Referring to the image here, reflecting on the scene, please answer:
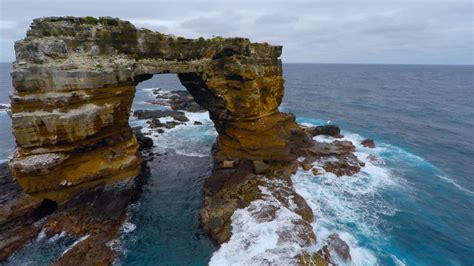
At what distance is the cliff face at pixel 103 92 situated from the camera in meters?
17.8

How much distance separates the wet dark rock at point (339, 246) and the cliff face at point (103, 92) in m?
9.66

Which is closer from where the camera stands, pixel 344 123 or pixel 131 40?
pixel 131 40

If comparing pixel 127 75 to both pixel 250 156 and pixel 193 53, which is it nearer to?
pixel 193 53

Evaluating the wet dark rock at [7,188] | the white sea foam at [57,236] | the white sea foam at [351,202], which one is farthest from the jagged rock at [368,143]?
the wet dark rock at [7,188]

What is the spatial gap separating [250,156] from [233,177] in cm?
319

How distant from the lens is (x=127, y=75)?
20344 millimetres

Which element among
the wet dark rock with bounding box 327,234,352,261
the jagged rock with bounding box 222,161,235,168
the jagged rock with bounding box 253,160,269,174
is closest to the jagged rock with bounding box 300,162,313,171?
the jagged rock with bounding box 253,160,269,174

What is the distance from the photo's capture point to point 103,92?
64.8ft

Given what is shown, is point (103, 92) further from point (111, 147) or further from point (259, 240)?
point (259, 240)

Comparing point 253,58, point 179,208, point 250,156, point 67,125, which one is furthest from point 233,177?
point 67,125

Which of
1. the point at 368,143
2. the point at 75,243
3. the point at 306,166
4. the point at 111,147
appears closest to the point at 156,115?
the point at 111,147

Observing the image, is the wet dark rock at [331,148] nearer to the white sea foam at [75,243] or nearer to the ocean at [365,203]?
the ocean at [365,203]

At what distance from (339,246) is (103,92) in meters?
19.8

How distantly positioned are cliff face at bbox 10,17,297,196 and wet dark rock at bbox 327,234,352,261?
380 inches
